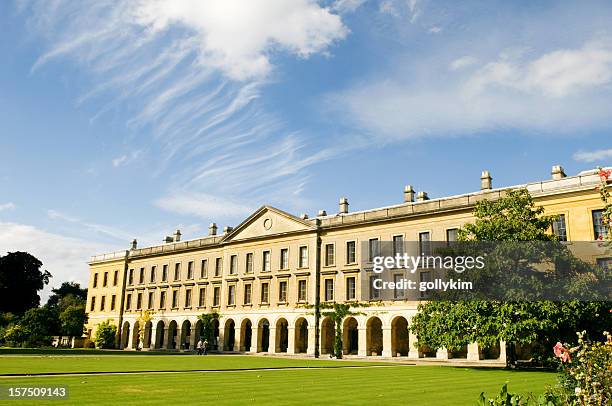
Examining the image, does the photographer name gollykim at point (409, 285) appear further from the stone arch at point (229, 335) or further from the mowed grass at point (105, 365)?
the stone arch at point (229, 335)

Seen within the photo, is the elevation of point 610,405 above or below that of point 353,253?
below

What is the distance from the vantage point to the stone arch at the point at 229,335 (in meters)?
52.5

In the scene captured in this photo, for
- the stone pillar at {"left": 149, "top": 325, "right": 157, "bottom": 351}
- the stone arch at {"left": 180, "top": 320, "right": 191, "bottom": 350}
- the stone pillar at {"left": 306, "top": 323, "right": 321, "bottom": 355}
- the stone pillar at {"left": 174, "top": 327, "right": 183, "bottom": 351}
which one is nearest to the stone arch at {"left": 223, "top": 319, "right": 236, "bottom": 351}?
the stone arch at {"left": 180, "top": 320, "right": 191, "bottom": 350}

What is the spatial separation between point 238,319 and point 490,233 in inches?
1136

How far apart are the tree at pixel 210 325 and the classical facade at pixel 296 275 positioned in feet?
1.83

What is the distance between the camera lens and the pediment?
49156 millimetres

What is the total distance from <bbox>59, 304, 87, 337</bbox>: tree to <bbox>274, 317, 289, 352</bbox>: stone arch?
3135cm

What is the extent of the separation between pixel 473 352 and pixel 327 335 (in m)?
13.0

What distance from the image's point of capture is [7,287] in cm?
5812

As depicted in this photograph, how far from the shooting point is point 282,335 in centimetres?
5066

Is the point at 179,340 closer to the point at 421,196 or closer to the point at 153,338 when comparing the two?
the point at 153,338

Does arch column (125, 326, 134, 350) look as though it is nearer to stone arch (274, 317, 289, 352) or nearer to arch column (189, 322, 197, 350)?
arch column (189, 322, 197, 350)

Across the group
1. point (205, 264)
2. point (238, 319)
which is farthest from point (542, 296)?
point (205, 264)

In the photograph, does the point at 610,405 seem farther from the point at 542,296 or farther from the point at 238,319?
the point at 238,319
